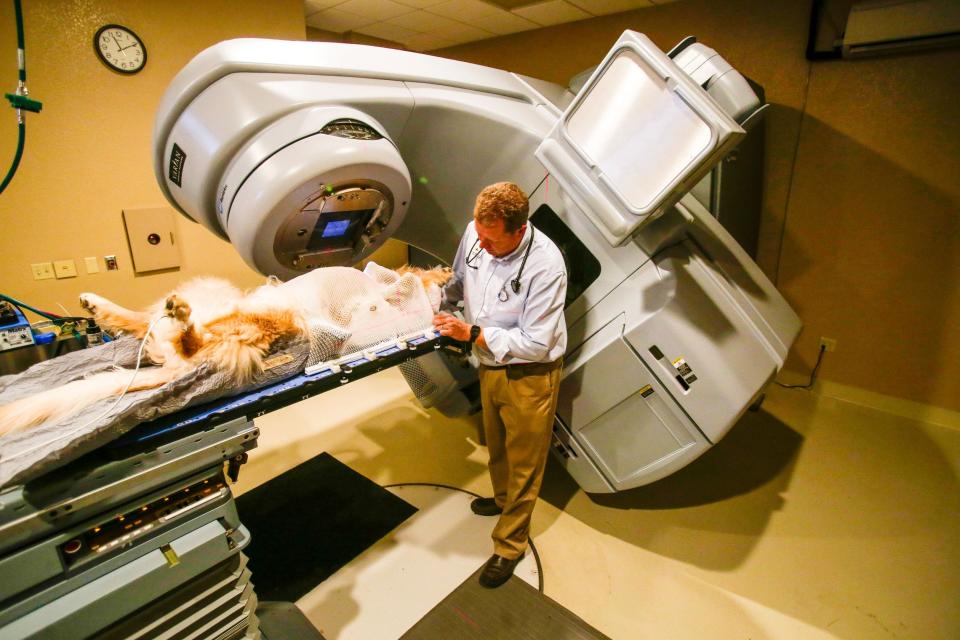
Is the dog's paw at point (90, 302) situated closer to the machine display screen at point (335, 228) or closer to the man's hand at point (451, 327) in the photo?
the machine display screen at point (335, 228)

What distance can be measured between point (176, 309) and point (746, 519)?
2368mm

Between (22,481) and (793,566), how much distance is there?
243 centimetres

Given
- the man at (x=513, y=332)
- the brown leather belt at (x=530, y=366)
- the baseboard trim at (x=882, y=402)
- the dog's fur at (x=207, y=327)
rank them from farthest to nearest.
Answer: the baseboard trim at (x=882, y=402), the brown leather belt at (x=530, y=366), the man at (x=513, y=332), the dog's fur at (x=207, y=327)

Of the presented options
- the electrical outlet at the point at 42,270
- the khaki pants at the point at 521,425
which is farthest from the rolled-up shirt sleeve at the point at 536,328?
the electrical outlet at the point at 42,270

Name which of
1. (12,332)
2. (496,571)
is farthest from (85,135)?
(496,571)

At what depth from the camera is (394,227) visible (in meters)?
1.77

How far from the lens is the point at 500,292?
1582 millimetres

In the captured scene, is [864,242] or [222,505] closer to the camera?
[222,505]

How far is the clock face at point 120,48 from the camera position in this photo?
2559 mm

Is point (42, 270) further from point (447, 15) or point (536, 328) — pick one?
point (447, 15)

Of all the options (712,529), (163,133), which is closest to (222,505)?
(163,133)

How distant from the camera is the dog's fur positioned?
1.02m

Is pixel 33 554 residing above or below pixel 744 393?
above

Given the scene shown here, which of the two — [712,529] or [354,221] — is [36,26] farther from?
[712,529]
